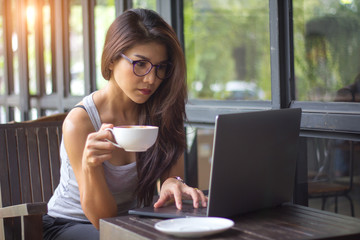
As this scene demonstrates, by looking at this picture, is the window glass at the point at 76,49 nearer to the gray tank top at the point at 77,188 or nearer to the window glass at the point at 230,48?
the gray tank top at the point at 77,188

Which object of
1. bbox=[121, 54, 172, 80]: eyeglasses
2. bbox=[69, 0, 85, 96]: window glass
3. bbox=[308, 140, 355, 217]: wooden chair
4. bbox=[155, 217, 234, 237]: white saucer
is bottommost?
bbox=[308, 140, 355, 217]: wooden chair

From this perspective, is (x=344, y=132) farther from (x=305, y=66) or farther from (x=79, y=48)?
(x=79, y=48)

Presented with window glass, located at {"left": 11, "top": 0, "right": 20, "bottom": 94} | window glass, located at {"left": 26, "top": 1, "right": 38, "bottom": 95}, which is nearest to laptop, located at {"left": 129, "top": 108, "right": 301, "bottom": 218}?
window glass, located at {"left": 26, "top": 1, "right": 38, "bottom": 95}

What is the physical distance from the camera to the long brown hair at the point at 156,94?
1906mm

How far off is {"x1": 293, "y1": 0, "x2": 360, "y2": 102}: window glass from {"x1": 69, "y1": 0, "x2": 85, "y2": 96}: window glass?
5.52 ft

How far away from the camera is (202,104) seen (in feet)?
9.21

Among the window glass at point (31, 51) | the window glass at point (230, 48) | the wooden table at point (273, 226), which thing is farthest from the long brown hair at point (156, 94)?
the window glass at point (230, 48)

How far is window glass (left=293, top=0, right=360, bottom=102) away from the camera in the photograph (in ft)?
8.43

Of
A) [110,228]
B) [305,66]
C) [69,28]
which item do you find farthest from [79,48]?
[110,228]

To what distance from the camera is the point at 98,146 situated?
5.16ft

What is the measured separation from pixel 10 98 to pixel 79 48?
1.86 meters

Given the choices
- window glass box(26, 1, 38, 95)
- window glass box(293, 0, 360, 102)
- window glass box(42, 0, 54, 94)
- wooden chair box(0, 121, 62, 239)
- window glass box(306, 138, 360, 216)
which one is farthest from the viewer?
window glass box(26, 1, 38, 95)

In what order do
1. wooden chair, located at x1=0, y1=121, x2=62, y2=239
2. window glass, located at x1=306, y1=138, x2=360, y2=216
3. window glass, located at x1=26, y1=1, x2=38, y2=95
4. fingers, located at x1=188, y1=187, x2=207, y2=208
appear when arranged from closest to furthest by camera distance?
fingers, located at x1=188, y1=187, x2=207, y2=208
window glass, located at x1=306, y1=138, x2=360, y2=216
wooden chair, located at x1=0, y1=121, x2=62, y2=239
window glass, located at x1=26, y1=1, x2=38, y2=95

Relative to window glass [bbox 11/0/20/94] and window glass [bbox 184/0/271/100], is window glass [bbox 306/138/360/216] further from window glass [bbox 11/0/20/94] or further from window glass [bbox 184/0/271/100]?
window glass [bbox 184/0/271/100]
